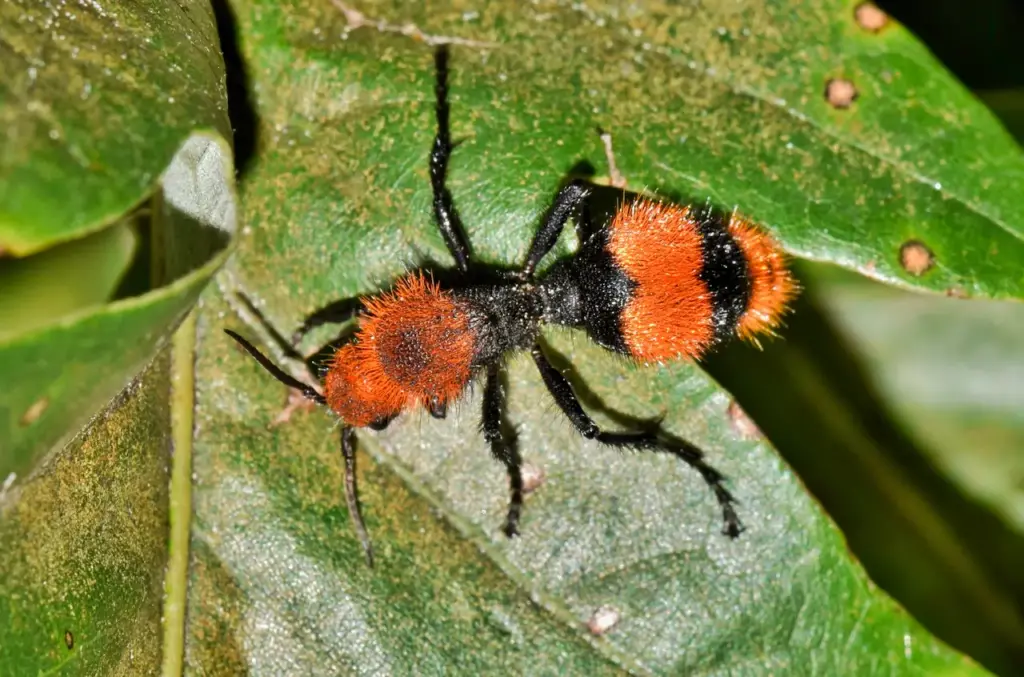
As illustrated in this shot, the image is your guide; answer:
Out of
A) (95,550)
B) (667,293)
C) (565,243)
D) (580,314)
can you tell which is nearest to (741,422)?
(667,293)

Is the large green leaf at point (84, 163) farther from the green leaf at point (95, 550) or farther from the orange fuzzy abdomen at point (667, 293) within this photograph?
the orange fuzzy abdomen at point (667, 293)

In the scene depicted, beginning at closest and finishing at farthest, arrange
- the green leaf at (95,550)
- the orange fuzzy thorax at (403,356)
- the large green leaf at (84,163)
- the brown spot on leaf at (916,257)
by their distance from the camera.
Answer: the large green leaf at (84,163) → the green leaf at (95,550) → the brown spot on leaf at (916,257) → the orange fuzzy thorax at (403,356)

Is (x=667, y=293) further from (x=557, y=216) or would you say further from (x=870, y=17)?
(x=870, y=17)

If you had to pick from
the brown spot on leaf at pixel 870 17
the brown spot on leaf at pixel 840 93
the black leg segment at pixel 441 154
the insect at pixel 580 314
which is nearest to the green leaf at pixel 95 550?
the insect at pixel 580 314

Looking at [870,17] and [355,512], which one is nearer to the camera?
[870,17]

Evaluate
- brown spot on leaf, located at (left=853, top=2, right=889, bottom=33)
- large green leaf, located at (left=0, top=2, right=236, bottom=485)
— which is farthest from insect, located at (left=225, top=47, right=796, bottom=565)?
large green leaf, located at (left=0, top=2, right=236, bottom=485)

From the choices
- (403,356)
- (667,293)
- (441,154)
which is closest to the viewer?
(441,154)
